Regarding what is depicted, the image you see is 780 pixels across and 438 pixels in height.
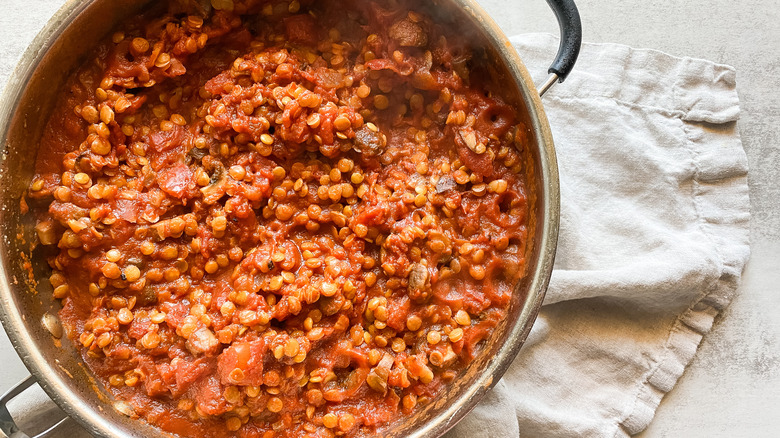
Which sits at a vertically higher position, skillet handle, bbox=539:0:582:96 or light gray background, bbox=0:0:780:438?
skillet handle, bbox=539:0:582:96

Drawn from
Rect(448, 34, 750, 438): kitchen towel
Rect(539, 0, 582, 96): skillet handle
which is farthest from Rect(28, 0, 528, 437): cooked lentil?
Rect(448, 34, 750, 438): kitchen towel

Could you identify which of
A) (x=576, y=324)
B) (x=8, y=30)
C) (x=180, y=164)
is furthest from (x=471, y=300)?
(x=8, y=30)

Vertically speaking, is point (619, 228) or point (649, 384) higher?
point (619, 228)

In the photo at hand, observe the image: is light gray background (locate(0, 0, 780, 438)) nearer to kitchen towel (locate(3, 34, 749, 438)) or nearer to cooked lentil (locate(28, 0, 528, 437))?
kitchen towel (locate(3, 34, 749, 438))

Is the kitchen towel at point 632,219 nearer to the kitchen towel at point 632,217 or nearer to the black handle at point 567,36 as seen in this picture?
the kitchen towel at point 632,217

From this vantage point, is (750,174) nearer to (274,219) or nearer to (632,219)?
(632,219)

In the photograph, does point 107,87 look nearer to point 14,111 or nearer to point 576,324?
point 14,111
